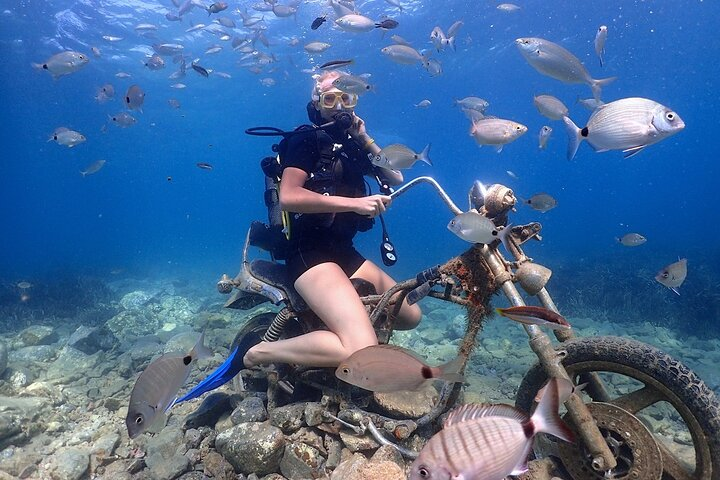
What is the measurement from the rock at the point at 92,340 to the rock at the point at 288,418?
6.98 meters

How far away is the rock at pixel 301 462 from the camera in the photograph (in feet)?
9.97

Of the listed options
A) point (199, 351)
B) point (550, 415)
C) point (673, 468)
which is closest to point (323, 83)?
point (199, 351)

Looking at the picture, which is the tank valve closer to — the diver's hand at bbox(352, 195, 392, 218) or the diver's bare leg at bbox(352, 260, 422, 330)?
the diver's bare leg at bbox(352, 260, 422, 330)

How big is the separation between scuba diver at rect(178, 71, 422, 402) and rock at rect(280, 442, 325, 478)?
0.68 m

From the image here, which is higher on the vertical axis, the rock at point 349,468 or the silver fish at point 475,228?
the silver fish at point 475,228

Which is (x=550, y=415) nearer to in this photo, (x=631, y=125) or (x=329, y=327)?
(x=329, y=327)

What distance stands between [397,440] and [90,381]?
20.3 ft

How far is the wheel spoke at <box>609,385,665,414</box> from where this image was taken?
8.49 ft

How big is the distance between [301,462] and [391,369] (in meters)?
1.53

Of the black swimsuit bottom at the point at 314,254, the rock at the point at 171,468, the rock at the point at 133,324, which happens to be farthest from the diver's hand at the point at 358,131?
the rock at the point at 133,324

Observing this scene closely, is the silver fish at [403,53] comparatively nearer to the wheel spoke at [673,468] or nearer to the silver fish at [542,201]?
the silver fish at [542,201]

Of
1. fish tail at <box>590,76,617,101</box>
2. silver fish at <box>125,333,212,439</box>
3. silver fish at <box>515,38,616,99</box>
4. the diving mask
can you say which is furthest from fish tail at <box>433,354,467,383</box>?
fish tail at <box>590,76,617,101</box>

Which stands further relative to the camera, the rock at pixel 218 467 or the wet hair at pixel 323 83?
the wet hair at pixel 323 83

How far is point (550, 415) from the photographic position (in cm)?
148
